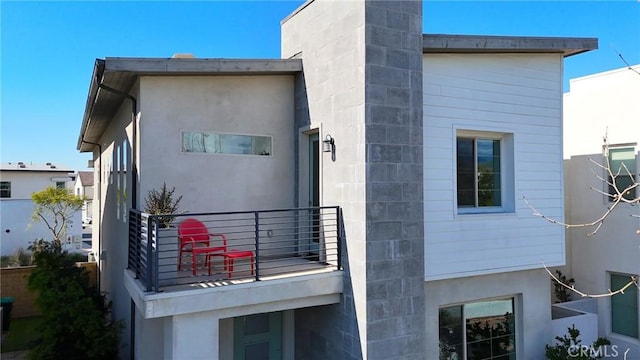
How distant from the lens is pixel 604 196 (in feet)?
35.0

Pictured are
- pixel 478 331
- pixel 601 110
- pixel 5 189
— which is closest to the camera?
pixel 478 331

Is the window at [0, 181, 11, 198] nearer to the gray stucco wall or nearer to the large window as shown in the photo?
the gray stucco wall

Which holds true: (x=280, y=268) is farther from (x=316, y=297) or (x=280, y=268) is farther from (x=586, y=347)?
(x=586, y=347)

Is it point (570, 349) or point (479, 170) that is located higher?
point (479, 170)

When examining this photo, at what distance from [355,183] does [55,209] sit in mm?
23652

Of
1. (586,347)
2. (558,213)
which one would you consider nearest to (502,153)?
(558,213)

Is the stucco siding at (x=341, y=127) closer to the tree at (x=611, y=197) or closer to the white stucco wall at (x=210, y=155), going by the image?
the white stucco wall at (x=210, y=155)

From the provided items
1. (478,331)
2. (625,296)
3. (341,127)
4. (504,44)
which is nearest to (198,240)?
(341,127)

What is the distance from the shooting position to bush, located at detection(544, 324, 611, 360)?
796 cm

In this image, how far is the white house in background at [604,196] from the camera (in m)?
10.0

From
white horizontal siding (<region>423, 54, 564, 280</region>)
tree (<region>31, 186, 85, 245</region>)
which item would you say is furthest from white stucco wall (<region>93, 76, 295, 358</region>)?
tree (<region>31, 186, 85, 245</region>)

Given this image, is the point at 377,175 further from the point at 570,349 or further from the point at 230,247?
the point at 570,349

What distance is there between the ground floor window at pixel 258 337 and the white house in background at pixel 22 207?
21971 mm

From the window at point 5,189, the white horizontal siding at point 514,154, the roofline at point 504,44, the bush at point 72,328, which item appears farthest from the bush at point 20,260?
the roofline at point 504,44
